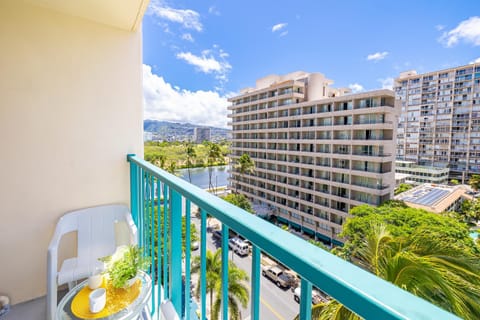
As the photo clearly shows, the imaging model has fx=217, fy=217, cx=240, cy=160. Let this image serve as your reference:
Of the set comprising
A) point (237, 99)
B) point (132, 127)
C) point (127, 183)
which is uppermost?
point (237, 99)

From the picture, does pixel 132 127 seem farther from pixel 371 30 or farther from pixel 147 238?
pixel 371 30

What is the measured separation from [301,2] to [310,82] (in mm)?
10021

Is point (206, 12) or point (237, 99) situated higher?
point (206, 12)

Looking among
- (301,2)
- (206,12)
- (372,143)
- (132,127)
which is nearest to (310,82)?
(372,143)

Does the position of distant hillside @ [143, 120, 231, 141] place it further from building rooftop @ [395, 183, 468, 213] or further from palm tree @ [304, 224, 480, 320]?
building rooftop @ [395, 183, 468, 213]

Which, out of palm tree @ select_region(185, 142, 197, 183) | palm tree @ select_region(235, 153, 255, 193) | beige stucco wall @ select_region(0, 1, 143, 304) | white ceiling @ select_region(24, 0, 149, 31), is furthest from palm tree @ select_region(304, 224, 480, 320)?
palm tree @ select_region(235, 153, 255, 193)

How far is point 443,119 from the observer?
76.6 feet

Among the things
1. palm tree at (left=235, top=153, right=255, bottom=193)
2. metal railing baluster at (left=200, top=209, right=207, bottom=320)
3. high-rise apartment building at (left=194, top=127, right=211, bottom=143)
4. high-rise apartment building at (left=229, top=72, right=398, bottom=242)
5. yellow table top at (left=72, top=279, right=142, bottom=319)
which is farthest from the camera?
palm tree at (left=235, top=153, right=255, bottom=193)

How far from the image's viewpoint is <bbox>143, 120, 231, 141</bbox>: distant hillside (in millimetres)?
3191

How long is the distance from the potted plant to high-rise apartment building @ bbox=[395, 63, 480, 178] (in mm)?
29447

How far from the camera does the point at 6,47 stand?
1.49 m

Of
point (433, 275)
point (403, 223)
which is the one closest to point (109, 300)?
point (433, 275)

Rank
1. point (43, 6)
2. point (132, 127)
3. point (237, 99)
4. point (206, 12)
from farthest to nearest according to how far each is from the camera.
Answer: point (237, 99) → point (206, 12) → point (132, 127) → point (43, 6)

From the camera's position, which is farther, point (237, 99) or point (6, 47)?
point (237, 99)
